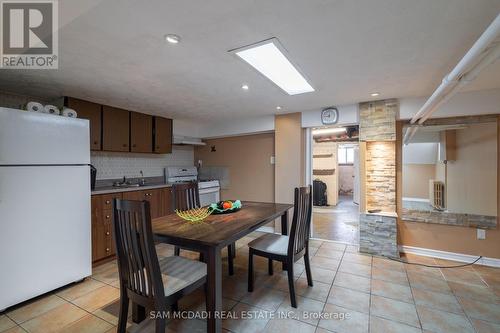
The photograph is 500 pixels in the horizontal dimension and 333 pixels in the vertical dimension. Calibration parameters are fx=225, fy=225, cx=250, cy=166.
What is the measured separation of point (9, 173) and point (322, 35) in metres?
2.86

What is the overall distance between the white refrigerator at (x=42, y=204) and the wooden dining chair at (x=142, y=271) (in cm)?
122

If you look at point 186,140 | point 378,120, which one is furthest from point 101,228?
point 378,120

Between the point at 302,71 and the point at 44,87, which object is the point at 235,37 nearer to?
the point at 302,71

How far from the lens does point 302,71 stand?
2.23 m

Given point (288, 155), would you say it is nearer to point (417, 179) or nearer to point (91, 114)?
point (417, 179)

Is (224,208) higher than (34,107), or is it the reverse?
(34,107)

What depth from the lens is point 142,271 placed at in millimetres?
1443

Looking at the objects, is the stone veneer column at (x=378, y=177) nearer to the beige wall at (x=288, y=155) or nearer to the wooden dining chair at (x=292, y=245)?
the beige wall at (x=288, y=155)

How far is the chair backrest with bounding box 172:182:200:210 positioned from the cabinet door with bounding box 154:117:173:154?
1.68m

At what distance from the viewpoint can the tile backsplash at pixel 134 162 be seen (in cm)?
357

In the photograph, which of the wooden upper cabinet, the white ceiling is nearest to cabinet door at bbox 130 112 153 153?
the wooden upper cabinet

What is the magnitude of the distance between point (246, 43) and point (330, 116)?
2.28m

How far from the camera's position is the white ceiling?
134 cm

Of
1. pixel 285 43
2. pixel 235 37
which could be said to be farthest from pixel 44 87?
pixel 285 43
